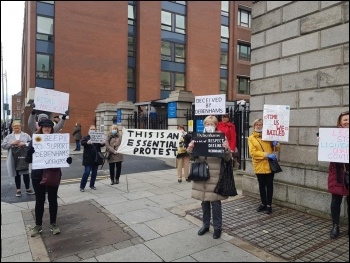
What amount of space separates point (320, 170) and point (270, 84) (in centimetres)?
216

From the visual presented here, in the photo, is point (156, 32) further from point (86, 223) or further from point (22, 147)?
point (86, 223)

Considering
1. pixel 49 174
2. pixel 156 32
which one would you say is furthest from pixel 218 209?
pixel 156 32

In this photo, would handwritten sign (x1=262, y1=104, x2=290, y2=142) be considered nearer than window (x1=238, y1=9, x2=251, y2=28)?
Yes

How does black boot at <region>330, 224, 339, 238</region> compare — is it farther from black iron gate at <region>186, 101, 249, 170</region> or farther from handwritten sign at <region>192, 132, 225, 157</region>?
black iron gate at <region>186, 101, 249, 170</region>

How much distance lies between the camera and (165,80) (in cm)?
3142

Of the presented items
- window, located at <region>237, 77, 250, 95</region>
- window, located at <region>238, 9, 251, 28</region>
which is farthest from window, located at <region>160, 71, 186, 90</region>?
window, located at <region>238, 9, 251, 28</region>

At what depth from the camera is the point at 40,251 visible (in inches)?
162

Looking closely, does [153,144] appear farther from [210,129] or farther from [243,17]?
[243,17]

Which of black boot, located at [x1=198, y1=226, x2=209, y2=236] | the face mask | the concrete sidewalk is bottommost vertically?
the concrete sidewalk

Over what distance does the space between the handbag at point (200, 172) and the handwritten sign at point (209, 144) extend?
0.17 m

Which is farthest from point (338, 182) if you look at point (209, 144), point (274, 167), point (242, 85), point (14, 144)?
point (242, 85)

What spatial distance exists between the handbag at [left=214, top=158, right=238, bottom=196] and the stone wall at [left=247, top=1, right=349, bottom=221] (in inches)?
83.4

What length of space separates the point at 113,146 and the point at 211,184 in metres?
4.65

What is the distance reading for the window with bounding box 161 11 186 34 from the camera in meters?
30.8
